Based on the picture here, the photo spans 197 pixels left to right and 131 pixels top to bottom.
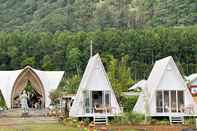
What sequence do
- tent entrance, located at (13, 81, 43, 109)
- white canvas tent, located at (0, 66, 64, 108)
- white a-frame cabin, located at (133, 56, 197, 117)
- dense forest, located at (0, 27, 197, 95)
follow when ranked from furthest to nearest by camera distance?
dense forest, located at (0, 27, 197, 95)
tent entrance, located at (13, 81, 43, 109)
white canvas tent, located at (0, 66, 64, 108)
white a-frame cabin, located at (133, 56, 197, 117)

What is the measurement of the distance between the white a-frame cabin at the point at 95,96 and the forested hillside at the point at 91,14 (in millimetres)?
59915

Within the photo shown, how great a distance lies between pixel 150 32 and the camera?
64750 mm

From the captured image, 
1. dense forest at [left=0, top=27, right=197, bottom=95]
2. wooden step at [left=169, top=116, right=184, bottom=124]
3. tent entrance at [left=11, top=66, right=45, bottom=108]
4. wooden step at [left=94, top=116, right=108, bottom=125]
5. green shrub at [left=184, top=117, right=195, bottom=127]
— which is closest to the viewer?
green shrub at [left=184, top=117, right=195, bottom=127]

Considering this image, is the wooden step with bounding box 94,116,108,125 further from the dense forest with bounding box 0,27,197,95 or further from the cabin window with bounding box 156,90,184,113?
the dense forest with bounding box 0,27,197,95

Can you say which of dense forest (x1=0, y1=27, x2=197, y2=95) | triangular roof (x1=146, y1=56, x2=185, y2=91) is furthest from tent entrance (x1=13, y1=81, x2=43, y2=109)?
dense forest (x1=0, y1=27, x2=197, y2=95)

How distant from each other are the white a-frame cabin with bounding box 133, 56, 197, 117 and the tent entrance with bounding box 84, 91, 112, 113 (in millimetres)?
1812

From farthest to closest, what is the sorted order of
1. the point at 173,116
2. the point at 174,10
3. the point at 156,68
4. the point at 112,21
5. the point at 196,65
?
the point at 112,21 < the point at 174,10 < the point at 196,65 < the point at 156,68 < the point at 173,116

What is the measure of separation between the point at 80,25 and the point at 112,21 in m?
12.1

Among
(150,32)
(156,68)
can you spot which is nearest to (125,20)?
(150,32)

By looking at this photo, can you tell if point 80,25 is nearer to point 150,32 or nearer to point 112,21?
point 112,21

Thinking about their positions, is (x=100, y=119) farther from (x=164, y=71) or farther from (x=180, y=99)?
(x=180, y=99)

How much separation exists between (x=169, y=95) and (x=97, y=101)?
3837 millimetres

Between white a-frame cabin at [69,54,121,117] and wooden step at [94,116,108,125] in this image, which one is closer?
wooden step at [94,116,108,125]

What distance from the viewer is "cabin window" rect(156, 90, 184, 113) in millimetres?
25578
